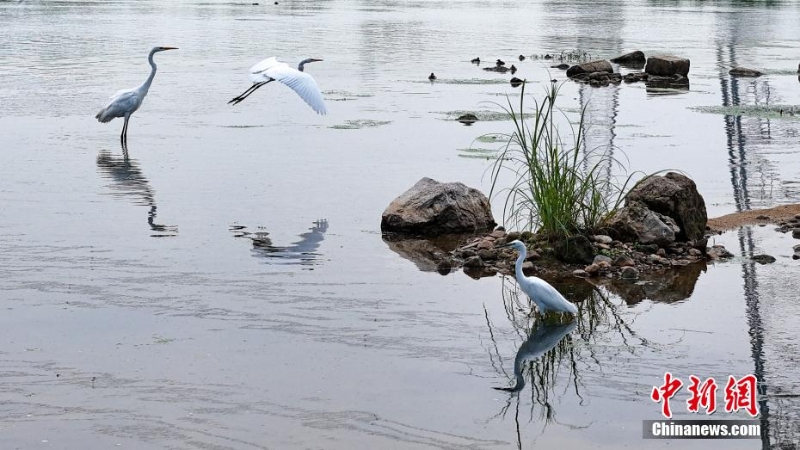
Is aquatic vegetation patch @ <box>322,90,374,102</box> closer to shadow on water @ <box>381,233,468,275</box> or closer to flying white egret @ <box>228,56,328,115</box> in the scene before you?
flying white egret @ <box>228,56,328,115</box>

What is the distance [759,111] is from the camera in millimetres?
20719

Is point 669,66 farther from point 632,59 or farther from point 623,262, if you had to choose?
point 623,262

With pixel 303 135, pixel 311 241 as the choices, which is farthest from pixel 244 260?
pixel 303 135

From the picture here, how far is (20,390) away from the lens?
23.5 feet

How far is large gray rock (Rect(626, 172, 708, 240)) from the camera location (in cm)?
1092

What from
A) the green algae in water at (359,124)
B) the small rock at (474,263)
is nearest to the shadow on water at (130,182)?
the small rock at (474,263)

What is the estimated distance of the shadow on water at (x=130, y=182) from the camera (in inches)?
468

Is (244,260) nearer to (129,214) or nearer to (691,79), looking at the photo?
(129,214)

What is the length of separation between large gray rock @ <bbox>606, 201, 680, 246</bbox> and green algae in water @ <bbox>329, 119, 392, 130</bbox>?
8327 millimetres

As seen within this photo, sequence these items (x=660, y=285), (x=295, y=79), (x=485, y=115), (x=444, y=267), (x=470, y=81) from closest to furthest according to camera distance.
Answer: (x=660, y=285), (x=444, y=267), (x=295, y=79), (x=485, y=115), (x=470, y=81)

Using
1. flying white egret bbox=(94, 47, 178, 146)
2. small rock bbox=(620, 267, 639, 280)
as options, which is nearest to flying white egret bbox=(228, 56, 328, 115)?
flying white egret bbox=(94, 47, 178, 146)

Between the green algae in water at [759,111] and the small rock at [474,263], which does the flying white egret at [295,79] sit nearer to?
the small rock at [474,263]

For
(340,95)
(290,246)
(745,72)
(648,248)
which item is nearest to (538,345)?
→ (648,248)

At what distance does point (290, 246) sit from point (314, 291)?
1645mm
